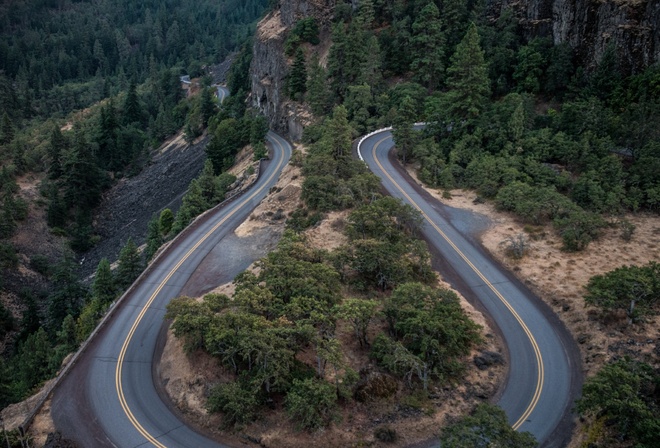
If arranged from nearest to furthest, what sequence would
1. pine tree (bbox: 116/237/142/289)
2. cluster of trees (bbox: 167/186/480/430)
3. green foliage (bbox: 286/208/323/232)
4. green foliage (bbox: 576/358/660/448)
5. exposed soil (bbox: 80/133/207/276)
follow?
1. green foliage (bbox: 576/358/660/448)
2. cluster of trees (bbox: 167/186/480/430)
3. green foliage (bbox: 286/208/323/232)
4. pine tree (bbox: 116/237/142/289)
5. exposed soil (bbox: 80/133/207/276)

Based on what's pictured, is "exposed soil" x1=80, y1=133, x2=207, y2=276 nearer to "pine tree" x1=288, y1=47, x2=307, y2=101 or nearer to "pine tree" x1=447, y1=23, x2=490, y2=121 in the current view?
"pine tree" x1=288, y1=47, x2=307, y2=101

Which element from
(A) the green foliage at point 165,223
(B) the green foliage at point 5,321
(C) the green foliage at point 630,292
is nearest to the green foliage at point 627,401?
(C) the green foliage at point 630,292

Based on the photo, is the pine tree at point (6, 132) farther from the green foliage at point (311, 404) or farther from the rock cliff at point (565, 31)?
the green foliage at point (311, 404)

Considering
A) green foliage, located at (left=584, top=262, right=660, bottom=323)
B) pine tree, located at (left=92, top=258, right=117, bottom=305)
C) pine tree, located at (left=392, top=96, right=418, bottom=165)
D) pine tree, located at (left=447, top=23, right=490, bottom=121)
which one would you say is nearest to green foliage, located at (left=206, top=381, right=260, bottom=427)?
green foliage, located at (left=584, top=262, right=660, bottom=323)

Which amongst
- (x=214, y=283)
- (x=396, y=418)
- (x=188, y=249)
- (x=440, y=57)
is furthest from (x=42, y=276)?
(x=440, y=57)

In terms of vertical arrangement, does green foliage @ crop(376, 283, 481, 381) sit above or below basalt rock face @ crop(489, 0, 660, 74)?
below

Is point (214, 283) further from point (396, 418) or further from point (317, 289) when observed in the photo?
point (396, 418)

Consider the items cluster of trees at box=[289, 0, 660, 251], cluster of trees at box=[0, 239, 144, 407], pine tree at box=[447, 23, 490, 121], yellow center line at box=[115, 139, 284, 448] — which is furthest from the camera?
pine tree at box=[447, 23, 490, 121]
